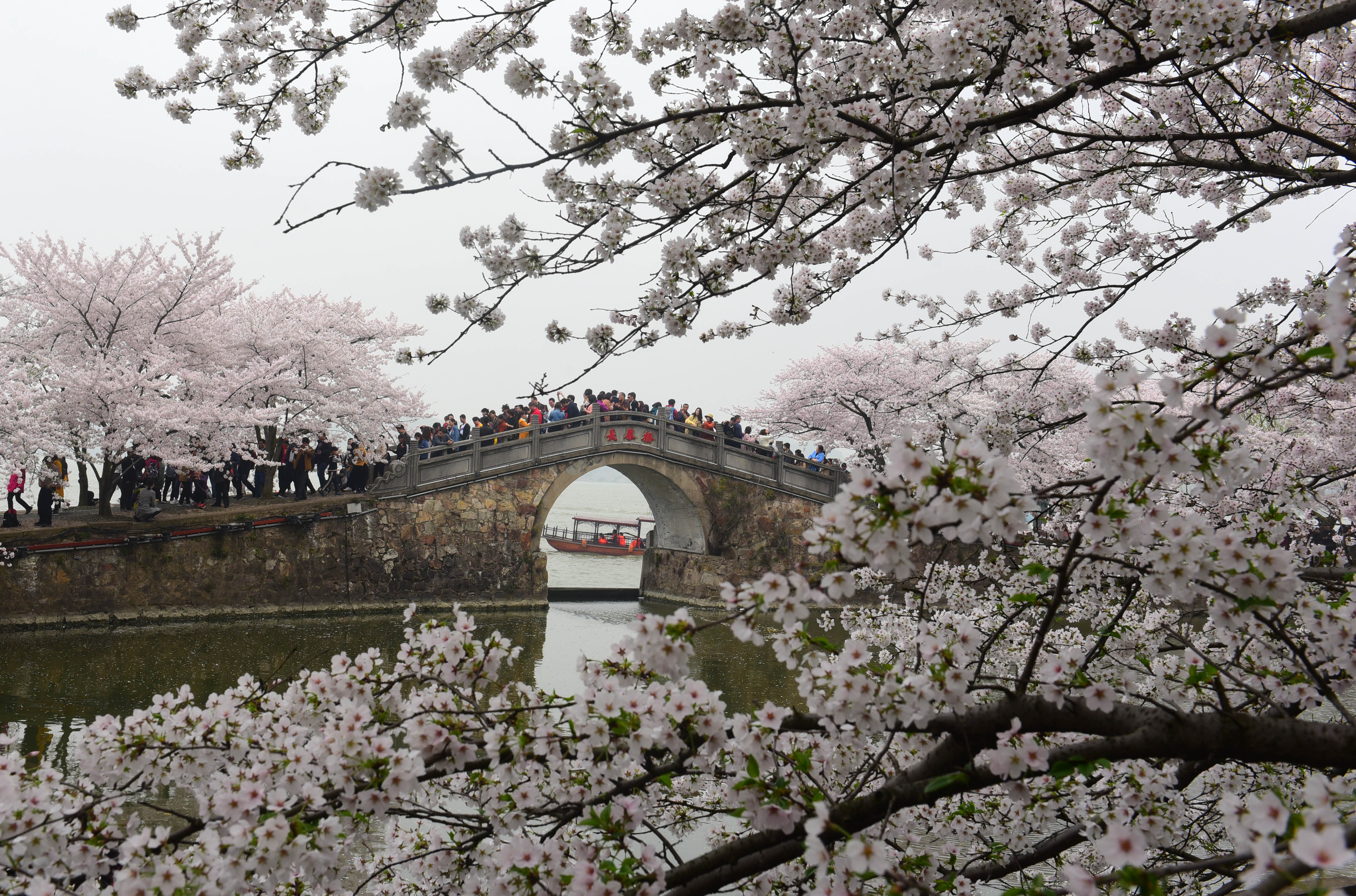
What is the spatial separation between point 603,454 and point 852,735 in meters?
17.6

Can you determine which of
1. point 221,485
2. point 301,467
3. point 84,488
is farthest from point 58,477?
point 301,467

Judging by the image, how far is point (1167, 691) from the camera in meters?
3.12

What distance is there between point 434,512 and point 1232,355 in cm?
1753

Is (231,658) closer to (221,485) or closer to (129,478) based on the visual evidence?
(221,485)

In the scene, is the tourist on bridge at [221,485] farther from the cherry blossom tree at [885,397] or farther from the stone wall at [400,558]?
the cherry blossom tree at [885,397]

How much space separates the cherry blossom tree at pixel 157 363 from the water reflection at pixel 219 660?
3.04 m

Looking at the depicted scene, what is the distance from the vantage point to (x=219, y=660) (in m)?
12.7

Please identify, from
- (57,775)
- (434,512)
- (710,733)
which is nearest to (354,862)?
(57,775)

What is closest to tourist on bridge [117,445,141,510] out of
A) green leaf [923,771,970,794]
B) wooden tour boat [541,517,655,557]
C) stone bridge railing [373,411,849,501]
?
stone bridge railing [373,411,849,501]

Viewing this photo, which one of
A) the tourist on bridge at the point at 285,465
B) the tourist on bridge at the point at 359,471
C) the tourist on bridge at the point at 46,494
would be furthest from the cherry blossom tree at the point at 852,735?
the tourist on bridge at the point at 285,465

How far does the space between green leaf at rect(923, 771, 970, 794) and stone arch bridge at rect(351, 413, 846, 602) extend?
14.6 metres

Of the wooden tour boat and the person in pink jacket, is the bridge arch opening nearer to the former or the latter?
the wooden tour boat

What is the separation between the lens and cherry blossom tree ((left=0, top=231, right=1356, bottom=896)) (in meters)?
1.68

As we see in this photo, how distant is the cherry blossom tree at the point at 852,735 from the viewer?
1.68 m
